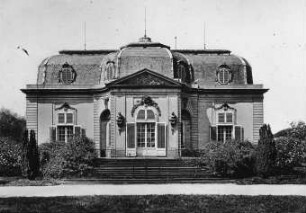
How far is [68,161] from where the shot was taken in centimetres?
2208

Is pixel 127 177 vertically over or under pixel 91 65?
under

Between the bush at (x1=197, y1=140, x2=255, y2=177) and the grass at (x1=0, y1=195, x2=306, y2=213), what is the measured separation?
25.2ft

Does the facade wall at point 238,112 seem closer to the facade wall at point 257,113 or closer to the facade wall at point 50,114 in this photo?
the facade wall at point 257,113

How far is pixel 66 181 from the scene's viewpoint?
65.5ft

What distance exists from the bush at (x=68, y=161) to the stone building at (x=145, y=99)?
614 centimetres

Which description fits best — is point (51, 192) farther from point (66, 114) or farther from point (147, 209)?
point (66, 114)

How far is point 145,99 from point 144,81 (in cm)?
112

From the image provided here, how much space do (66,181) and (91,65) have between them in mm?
15137

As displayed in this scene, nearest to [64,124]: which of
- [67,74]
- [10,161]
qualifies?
[67,74]

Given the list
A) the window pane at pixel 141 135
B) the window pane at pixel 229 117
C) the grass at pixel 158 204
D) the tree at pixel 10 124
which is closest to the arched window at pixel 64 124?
the window pane at pixel 141 135

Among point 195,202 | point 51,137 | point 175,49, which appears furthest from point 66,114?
point 195,202

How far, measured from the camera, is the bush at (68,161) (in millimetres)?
21922

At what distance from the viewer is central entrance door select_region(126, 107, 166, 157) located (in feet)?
97.8

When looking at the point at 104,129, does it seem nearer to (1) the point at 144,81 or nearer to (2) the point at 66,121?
(2) the point at 66,121
